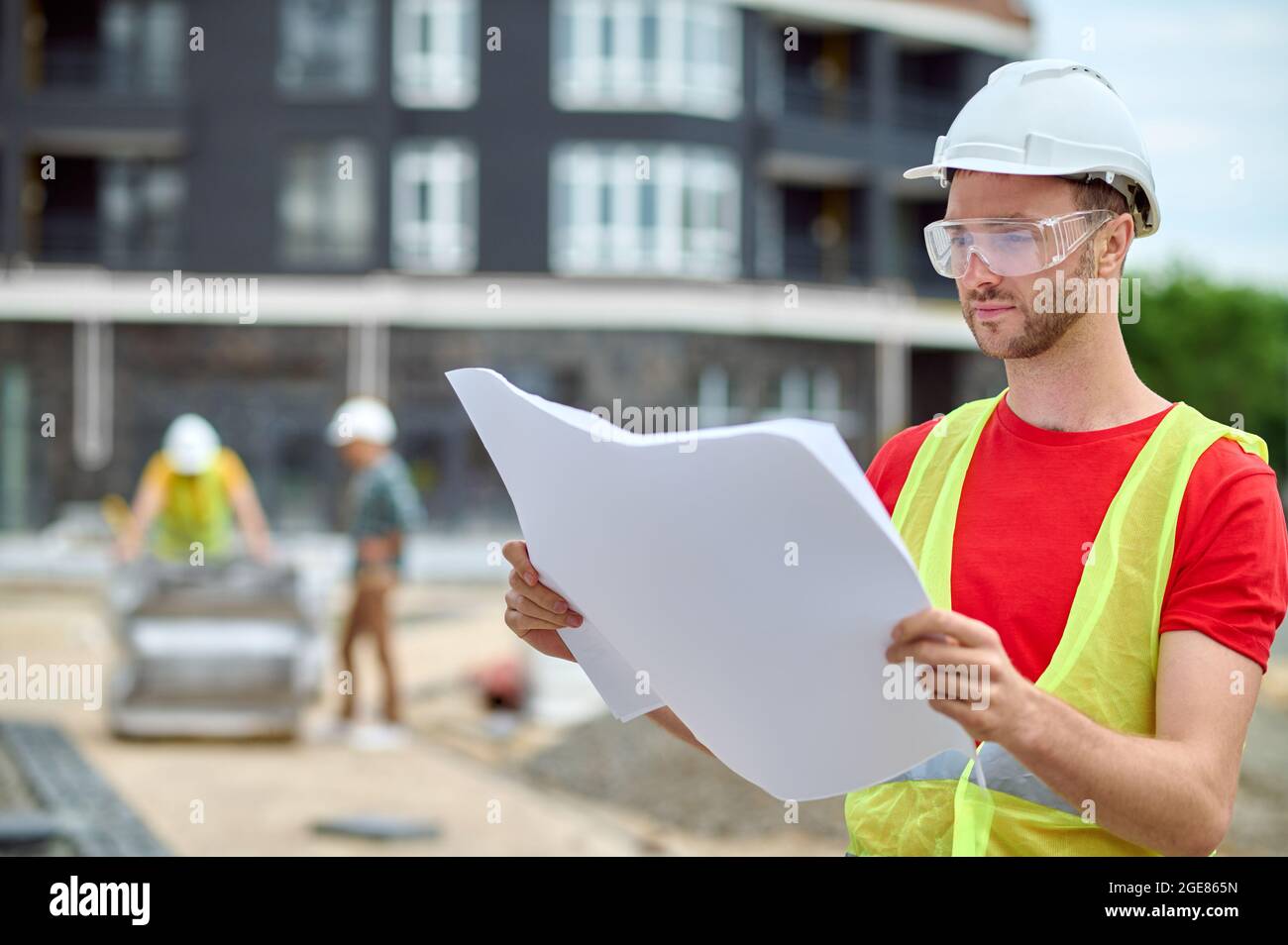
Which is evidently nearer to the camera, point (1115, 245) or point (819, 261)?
point (1115, 245)

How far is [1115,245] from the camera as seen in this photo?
194 cm

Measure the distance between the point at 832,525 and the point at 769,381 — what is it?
92.4 feet

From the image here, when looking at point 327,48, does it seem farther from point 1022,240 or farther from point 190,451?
point 1022,240

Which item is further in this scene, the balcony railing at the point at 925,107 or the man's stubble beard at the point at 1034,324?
the balcony railing at the point at 925,107

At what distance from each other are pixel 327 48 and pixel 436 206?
376 cm

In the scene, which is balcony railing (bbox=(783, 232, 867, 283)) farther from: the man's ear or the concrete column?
the man's ear

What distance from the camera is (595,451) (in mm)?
1685

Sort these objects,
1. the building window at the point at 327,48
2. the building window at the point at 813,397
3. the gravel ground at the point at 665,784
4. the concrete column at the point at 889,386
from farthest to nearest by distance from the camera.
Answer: the concrete column at the point at 889,386
the building window at the point at 813,397
the building window at the point at 327,48
the gravel ground at the point at 665,784

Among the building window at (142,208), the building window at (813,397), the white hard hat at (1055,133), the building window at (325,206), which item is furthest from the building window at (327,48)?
the white hard hat at (1055,133)

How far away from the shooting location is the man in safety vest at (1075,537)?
1694 mm

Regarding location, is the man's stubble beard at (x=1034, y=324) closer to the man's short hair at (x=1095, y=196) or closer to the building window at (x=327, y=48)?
the man's short hair at (x=1095, y=196)

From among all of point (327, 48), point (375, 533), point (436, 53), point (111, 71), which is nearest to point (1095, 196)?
point (375, 533)

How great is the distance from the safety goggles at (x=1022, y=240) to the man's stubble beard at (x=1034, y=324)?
1.4 inches
